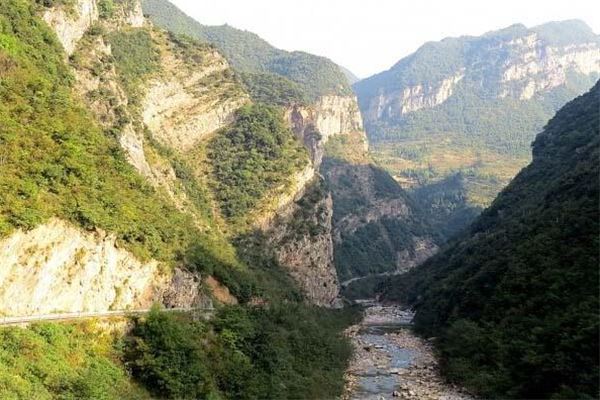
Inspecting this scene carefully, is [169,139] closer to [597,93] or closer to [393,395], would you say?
[393,395]

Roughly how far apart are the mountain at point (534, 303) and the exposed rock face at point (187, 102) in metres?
45.6

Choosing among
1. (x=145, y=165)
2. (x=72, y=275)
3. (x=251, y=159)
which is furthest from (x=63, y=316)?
(x=251, y=159)

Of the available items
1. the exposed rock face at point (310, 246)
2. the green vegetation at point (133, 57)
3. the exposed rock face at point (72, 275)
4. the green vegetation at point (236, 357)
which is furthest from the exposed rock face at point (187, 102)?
the exposed rock face at point (72, 275)

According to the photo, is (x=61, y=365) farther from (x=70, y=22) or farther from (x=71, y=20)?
(x=71, y=20)

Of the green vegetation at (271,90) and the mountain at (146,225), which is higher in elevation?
the green vegetation at (271,90)

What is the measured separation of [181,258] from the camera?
171 ft

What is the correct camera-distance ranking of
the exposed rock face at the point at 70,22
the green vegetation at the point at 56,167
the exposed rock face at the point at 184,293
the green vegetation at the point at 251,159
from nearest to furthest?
the green vegetation at the point at 56,167 < the exposed rock face at the point at 184,293 < the exposed rock face at the point at 70,22 < the green vegetation at the point at 251,159

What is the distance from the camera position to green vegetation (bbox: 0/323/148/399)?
92.9ft

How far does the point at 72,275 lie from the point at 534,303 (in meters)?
34.6

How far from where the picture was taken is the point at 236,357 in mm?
43562

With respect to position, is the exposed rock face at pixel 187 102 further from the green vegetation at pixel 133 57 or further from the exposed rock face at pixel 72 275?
the exposed rock face at pixel 72 275

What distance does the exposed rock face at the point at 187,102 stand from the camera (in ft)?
304

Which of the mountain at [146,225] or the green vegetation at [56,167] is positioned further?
the green vegetation at [56,167]

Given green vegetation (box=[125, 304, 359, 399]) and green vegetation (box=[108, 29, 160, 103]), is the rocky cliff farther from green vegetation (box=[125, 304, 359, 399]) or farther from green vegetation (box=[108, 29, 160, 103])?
green vegetation (box=[125, 304, 359, 399])
